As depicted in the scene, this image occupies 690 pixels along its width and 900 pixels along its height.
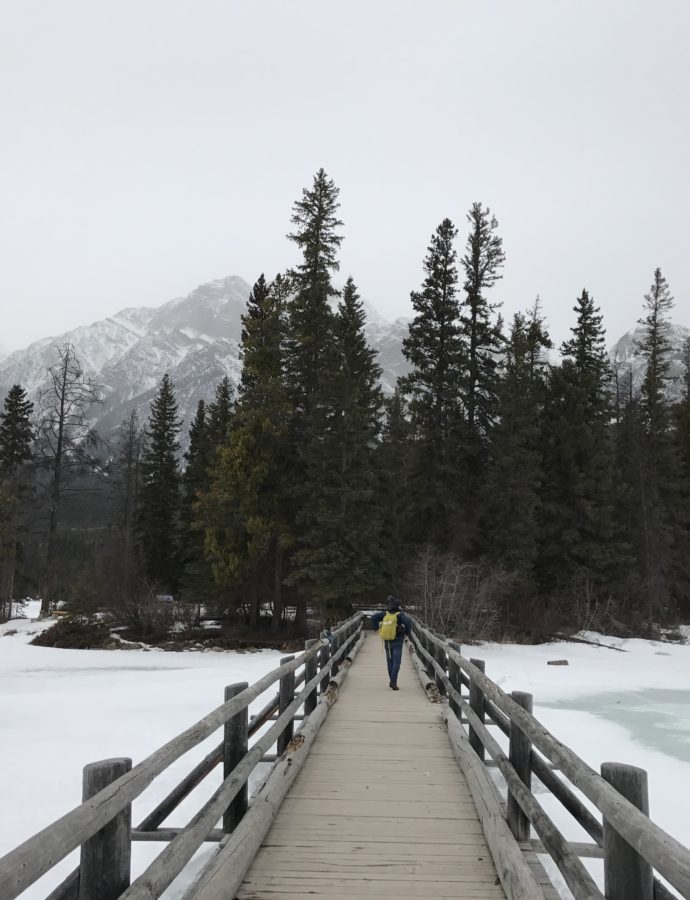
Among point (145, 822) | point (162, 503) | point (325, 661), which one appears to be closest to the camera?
point (145, 822)

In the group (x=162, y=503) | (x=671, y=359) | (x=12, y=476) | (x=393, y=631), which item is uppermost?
(x=671, y=359)

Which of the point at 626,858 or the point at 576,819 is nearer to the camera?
the point at 626,858

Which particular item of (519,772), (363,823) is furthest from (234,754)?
(519,772)

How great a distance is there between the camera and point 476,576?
26.7 metres

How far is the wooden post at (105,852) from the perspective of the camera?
255cm

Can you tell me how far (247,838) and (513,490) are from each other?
91.7ft

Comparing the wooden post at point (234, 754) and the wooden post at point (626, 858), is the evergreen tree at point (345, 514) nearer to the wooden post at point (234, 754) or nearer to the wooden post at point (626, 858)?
the wooden post at point (234, 754)

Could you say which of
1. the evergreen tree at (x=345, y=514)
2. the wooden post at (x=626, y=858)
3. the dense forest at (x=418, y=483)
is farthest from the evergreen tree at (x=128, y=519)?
the wooden post at (x=626, y=858)

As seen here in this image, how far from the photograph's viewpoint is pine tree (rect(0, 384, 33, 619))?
35469 millimetres

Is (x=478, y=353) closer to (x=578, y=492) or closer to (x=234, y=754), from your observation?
(x=578, y=492)

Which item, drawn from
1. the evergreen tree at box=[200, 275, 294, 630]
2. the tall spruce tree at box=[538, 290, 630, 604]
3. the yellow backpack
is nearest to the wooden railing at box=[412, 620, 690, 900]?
the yellow backpack

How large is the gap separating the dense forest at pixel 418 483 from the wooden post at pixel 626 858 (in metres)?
22.1

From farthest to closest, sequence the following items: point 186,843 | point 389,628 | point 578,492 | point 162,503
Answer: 1. point 162,503
2. point 578,492
3. point 389,628
4. point 186,843

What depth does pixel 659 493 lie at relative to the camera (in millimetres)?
39125
